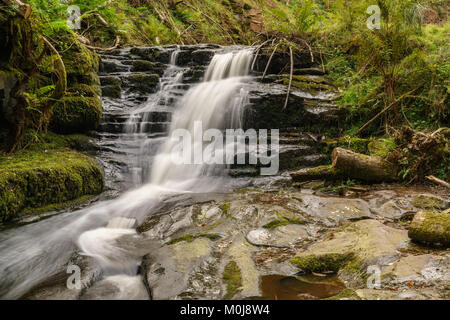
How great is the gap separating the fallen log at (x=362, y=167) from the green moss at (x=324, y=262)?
2.54 m

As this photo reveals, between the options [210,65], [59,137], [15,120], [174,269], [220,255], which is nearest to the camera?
[174,269]

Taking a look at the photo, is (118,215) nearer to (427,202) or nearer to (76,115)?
(76,115)

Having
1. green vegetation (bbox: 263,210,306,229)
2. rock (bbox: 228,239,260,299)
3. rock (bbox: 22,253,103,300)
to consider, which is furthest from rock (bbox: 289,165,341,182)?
rock (bbox: 22,253,103,300)

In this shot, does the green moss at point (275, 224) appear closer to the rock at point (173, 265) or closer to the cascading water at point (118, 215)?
the rock at point (173, 265)

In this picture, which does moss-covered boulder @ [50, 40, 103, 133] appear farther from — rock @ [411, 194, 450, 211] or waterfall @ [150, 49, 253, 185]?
rock @ [411, 194, 450, 211]

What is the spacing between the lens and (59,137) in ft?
17.7

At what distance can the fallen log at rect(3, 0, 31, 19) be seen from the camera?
398 cm

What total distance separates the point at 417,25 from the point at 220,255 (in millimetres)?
6094

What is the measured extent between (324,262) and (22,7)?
5.04 meters

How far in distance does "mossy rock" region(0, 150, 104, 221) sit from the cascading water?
329mm
